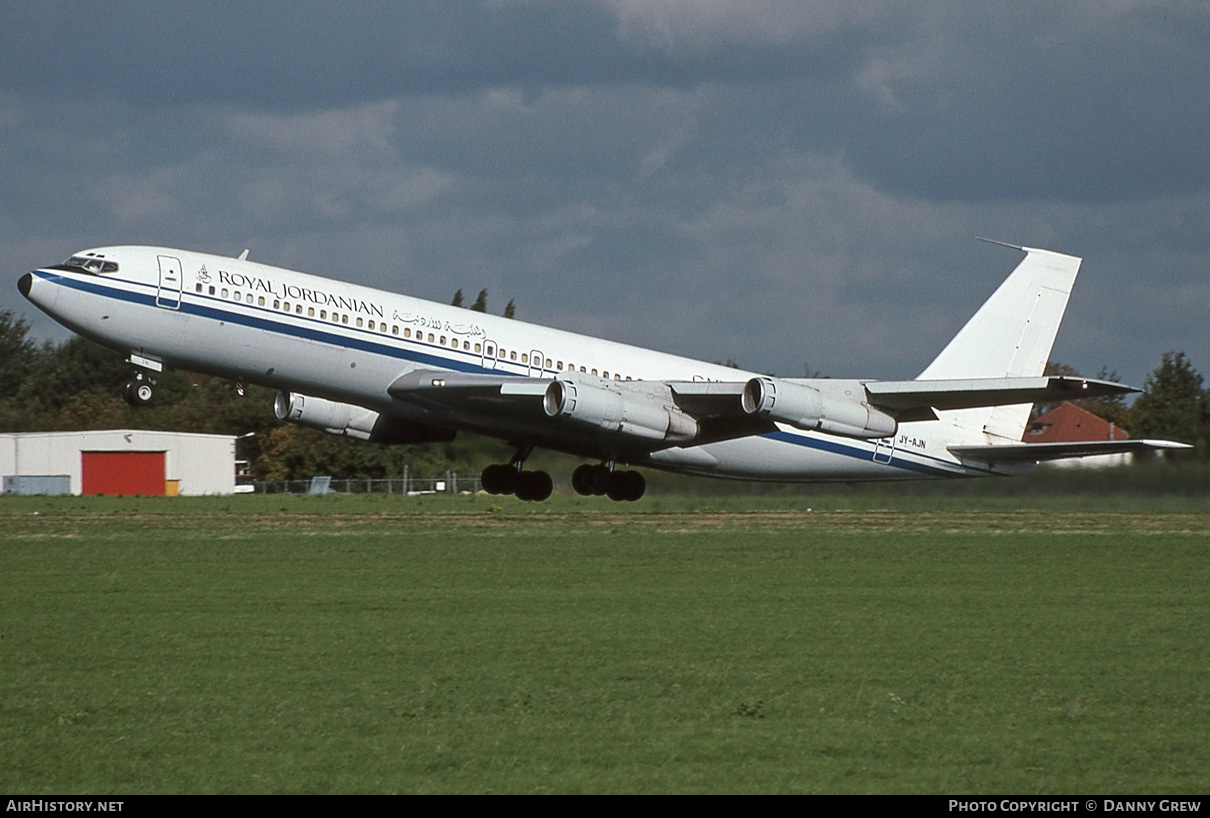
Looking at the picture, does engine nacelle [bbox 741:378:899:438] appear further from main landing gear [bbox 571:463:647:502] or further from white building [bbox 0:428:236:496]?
white building [bbox 0:428:236:496]

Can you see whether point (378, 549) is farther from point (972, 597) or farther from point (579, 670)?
point (579, 670)

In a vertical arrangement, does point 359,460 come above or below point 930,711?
above

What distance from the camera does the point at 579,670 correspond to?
566 inches

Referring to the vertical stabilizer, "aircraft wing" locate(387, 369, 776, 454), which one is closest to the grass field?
"aircraft wing" locate(387, 369, 776, 454)

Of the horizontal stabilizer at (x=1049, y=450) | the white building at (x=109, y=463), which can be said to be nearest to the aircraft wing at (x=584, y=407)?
the horizontal stabilizer at (x=1049, y=450)

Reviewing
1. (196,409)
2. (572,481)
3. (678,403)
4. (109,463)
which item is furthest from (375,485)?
(678,403)

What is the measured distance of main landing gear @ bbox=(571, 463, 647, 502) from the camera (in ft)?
104

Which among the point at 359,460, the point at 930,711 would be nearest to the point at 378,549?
the point at 930,711

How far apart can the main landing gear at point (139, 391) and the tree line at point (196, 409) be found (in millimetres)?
28175

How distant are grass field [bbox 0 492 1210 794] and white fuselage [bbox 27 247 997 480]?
3.65m

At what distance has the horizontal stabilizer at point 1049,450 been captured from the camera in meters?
31.7

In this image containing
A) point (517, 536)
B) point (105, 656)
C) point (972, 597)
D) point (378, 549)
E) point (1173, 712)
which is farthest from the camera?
point (517, 536)

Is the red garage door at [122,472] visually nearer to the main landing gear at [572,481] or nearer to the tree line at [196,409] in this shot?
the tree line at [196,409]

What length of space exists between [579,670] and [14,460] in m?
57.6
